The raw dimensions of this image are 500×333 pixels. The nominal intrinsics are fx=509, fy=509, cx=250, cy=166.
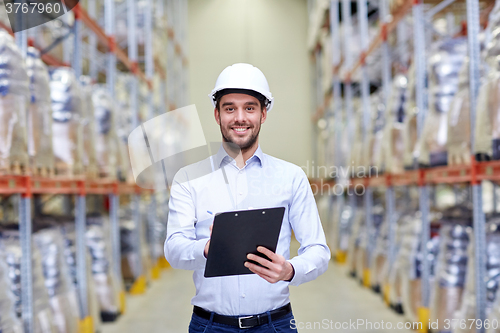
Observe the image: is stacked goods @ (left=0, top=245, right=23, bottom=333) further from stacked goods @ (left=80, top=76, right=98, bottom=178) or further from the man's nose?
the man's nose

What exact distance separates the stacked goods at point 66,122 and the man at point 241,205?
2633 millimetres

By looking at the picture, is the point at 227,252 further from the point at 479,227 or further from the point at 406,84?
the point at 406,84

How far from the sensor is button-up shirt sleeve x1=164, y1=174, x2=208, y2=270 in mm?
1639

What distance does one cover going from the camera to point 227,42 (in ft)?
21.2

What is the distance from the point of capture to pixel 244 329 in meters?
1.76

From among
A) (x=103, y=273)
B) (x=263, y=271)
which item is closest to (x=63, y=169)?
(x=103, y=273)

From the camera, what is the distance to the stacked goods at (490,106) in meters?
3.05

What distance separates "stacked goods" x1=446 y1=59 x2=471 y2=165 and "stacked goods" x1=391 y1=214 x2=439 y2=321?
3.88 feet

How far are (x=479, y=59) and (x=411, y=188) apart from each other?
470cm

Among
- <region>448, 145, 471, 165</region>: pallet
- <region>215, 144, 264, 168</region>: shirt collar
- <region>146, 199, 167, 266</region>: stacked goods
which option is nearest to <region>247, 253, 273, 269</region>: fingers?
<region>215, 144, 264, 168</region>: shirt collar

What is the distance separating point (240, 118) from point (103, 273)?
3.93 metres

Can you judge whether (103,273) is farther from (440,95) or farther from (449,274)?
(440,95)

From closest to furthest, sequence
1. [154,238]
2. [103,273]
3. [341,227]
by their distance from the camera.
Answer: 1. [103,273]
2. [154,238]
3. [341,227]

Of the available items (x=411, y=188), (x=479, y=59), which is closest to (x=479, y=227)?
(x=479, y=59)
